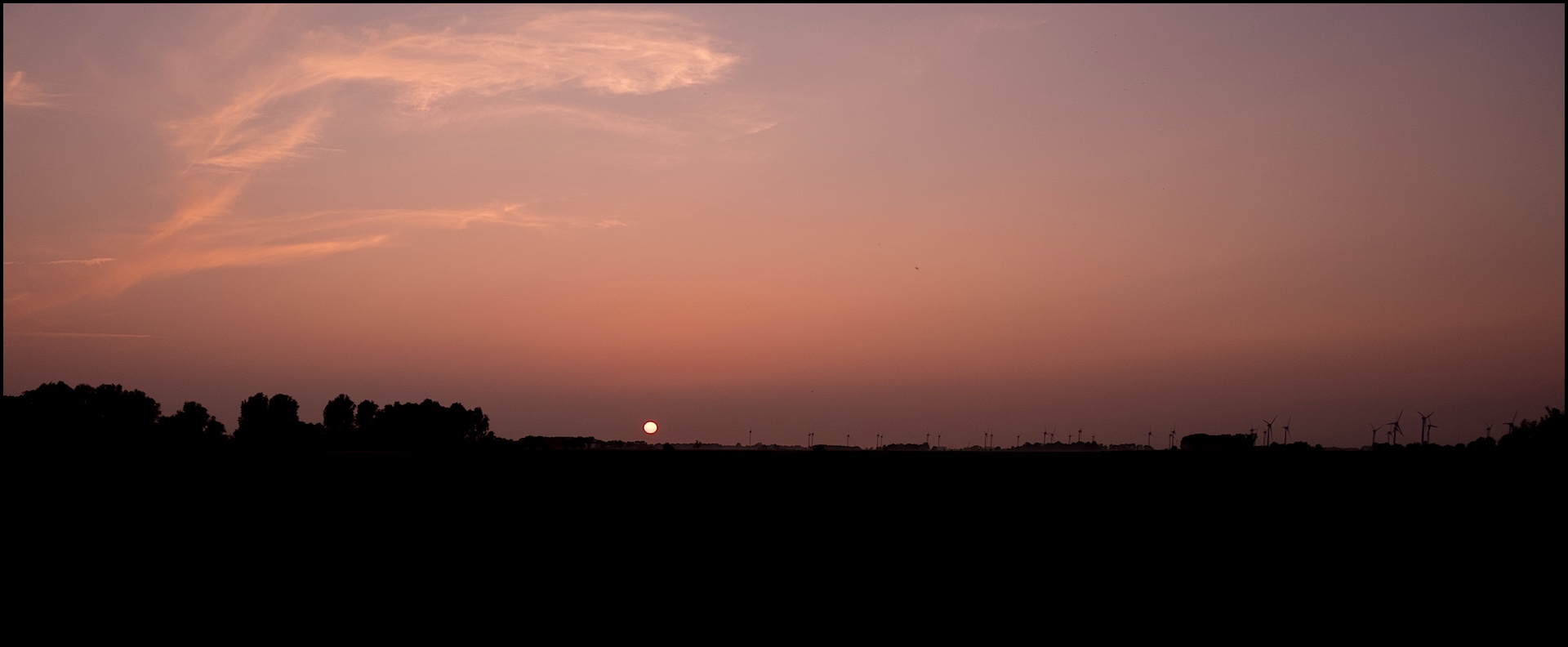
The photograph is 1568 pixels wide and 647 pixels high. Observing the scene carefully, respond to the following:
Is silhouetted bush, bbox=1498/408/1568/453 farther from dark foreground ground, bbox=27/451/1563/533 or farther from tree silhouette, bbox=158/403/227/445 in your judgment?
tree silhouette, bbox=158/403/227/445

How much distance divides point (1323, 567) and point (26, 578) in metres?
39.9

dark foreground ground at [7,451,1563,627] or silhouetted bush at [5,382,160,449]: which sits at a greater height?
silhouetted bush at [5,382,160,449]

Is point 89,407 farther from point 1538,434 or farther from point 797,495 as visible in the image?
point 1538,434

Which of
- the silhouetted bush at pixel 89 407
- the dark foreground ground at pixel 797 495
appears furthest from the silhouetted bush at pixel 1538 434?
the silhouetted bush at pixel 89 407

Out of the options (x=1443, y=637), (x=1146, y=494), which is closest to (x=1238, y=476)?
(x=1146, y=494)

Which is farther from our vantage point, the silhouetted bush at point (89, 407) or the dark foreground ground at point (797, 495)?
the silhouetted bush at point (89, 407)

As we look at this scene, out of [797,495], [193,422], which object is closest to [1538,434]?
[797,495]

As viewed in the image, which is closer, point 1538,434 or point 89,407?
point 1538,434

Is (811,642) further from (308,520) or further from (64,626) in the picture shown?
(308,520)

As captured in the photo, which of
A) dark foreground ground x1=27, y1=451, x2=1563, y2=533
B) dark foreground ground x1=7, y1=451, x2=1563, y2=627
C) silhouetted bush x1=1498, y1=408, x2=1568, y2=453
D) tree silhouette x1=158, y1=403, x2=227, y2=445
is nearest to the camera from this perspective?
dark foreground ground x1=7, y1=451, x2=1563, y2=627

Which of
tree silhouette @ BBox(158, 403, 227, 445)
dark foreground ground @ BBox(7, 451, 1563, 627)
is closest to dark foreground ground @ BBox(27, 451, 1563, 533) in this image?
dark foreground ground @ BBox(7, 451, 1563, 627)

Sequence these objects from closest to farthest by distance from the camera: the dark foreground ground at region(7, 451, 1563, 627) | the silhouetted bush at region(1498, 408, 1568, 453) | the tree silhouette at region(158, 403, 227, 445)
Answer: the dark foreground ground at region(7, 451, 1563, 627) < the silhouetted bush at region(1498, 408, 1568, 453) < the tree silhouette at region(158, 403, 227, 445)

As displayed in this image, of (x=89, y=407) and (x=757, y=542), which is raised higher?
(x=89, y=407)

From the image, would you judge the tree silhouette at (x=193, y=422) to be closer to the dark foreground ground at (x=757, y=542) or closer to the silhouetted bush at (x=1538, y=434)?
the dark foreground ground at (x=757, y=542)
